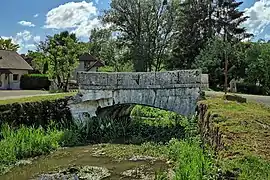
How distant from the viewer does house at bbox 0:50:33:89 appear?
42250 mm

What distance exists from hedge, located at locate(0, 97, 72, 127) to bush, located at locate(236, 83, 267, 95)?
17.0m

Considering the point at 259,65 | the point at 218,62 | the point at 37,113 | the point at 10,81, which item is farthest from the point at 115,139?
the point at 10,81

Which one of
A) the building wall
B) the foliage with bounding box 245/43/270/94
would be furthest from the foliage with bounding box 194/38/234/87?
the building wall

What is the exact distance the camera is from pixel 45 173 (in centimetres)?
1095

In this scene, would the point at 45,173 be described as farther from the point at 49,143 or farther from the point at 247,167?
the point at 247,167

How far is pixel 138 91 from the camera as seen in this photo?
17484mm

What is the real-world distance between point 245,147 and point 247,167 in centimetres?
105

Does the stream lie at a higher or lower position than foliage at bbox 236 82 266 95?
lower

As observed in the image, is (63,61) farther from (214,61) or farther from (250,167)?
(250,167)

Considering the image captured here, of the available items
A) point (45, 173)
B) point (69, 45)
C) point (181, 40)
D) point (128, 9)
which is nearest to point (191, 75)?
point (45, 173)

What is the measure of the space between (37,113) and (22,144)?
347 cm

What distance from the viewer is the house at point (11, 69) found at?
42250 mm

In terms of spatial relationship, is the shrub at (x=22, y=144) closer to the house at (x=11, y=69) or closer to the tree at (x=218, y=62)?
the tree at (x=218, y=62)

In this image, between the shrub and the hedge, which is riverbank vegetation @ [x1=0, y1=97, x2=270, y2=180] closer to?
the shrub
